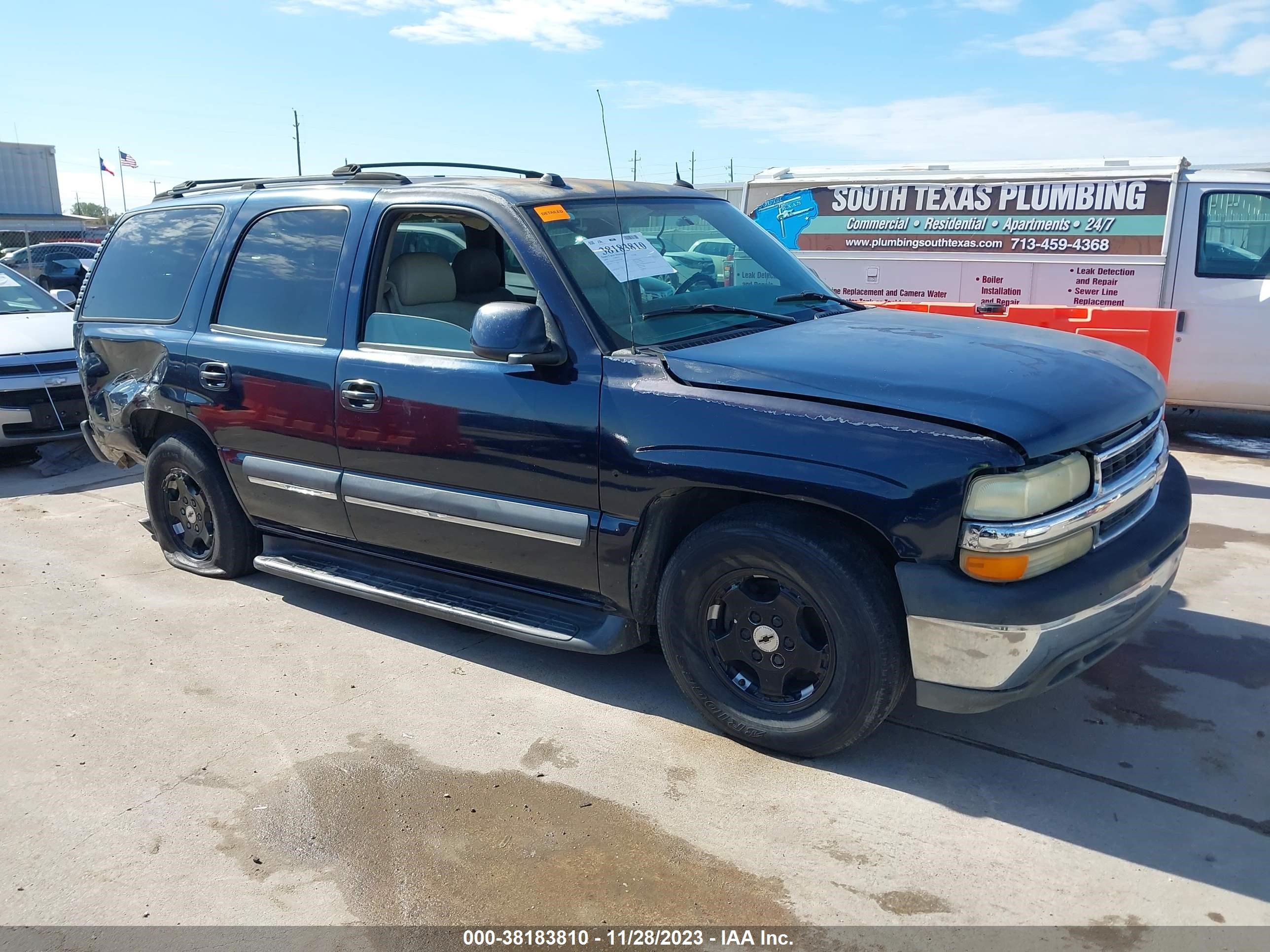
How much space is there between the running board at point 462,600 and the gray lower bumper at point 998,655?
1120mm

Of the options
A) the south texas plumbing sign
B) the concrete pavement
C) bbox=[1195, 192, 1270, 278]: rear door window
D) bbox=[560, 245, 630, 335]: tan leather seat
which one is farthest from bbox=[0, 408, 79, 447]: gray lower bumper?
bbox=[1195, 192, 1270, 278]: rear door window

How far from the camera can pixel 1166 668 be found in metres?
3.99

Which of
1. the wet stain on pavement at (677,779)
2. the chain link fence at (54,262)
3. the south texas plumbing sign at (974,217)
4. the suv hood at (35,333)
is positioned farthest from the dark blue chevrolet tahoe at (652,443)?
the chain link fence at (54,262)

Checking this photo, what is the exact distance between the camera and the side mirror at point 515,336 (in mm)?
3475

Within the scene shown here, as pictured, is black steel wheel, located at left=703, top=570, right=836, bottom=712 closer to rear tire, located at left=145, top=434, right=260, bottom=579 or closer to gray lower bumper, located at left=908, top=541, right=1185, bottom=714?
gray lower bumper, located at left=908, top=541, right=1185, bottom=714

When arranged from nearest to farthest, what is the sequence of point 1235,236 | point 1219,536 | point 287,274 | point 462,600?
1. point 462,600
2. point 287,274
3. point 1219,536
4. point 1235,236

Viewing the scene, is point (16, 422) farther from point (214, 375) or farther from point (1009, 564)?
point (1009, 564)

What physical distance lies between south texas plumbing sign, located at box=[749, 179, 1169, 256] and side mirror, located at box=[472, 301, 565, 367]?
6266 millimetres

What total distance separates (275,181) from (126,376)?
1323 mm

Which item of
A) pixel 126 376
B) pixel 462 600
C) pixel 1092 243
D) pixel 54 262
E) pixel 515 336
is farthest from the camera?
pixel 54 262

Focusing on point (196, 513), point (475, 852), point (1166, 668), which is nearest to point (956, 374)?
point (1166, 668)

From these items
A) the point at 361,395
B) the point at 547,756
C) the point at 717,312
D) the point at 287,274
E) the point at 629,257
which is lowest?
the point at 547,756

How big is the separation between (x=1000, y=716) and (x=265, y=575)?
374 cm

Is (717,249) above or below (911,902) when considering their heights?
above
